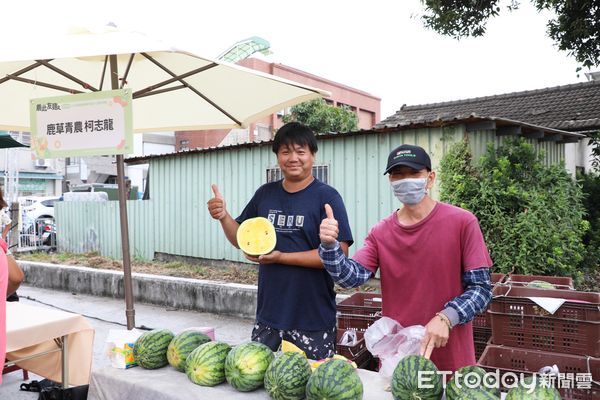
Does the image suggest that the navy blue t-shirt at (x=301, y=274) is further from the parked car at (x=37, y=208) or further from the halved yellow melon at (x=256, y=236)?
the parked car at (x=37, y=208)

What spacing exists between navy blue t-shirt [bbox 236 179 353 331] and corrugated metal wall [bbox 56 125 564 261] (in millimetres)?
4778

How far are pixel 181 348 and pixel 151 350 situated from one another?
15 cm

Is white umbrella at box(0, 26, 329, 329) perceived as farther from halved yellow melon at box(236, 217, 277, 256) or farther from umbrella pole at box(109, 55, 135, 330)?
halved yellow melon at box(236, 217, 277, 256)

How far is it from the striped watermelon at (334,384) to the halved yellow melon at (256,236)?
0.84 m

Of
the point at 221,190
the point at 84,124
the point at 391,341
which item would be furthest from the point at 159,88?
the point at 221,190

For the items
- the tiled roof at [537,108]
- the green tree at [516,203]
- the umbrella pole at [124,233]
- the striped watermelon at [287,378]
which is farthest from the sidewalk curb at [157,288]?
the tiled roof at [537,108]

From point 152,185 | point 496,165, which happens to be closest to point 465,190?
point 496,165

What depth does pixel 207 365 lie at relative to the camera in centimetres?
212

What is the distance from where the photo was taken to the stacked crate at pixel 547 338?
2.78m

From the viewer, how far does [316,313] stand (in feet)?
8.94

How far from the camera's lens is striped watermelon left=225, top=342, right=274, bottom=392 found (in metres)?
2.04

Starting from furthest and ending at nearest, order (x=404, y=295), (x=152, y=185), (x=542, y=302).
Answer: (x=152, y=185)
(x=542, y=302)
(x=404, y=295)

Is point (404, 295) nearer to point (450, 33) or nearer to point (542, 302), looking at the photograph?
point (542, 302)

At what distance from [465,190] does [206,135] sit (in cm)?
3174
